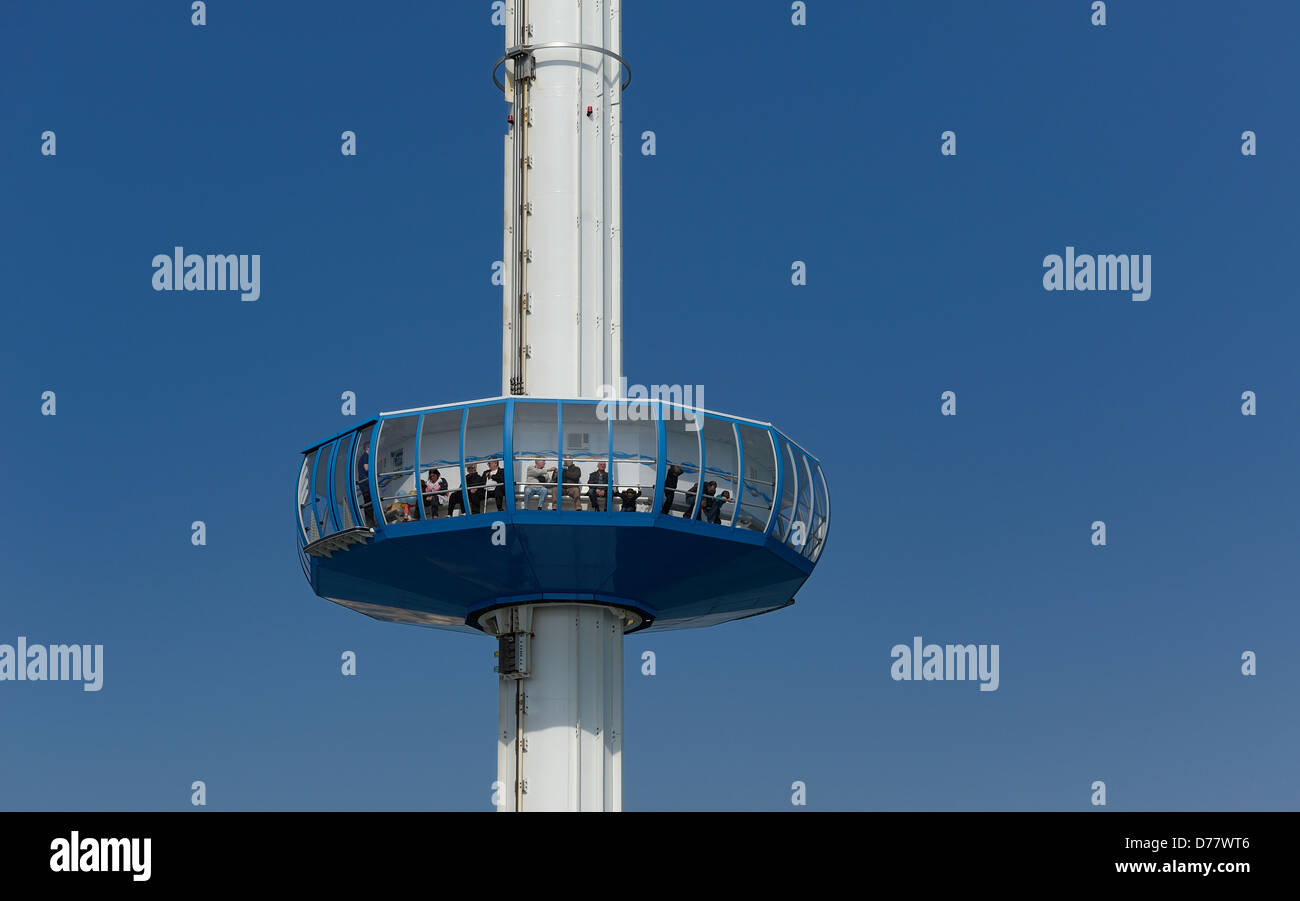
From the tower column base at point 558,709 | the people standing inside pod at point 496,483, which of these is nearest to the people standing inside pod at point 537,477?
the people standing inside pod at point 496,483

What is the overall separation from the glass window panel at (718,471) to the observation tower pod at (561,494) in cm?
6

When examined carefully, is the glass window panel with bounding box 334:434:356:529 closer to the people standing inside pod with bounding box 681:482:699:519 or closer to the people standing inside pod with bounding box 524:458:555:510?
the people standing inside pod with bounding box 524:458:555:510

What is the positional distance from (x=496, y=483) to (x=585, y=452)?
2.57m

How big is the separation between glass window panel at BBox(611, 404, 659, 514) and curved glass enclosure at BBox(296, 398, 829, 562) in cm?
3

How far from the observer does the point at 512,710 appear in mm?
60781

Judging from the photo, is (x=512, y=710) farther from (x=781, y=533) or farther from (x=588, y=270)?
(x=588, y=270)

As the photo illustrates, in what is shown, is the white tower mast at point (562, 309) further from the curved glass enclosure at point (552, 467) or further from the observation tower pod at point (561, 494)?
the curved glass enclosure at point (552, 467)

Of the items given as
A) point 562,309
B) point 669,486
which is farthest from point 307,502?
point 669,486

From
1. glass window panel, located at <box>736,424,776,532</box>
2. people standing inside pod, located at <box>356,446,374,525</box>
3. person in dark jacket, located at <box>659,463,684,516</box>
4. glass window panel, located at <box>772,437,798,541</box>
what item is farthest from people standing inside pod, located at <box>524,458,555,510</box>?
glass window panel, located at <box>772,437,798,541</box>

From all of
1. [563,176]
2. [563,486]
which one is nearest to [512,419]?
[563,486]

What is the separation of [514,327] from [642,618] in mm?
9779

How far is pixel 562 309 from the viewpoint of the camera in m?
63.1

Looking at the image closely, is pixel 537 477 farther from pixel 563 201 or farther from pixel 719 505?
pixel 563 201
